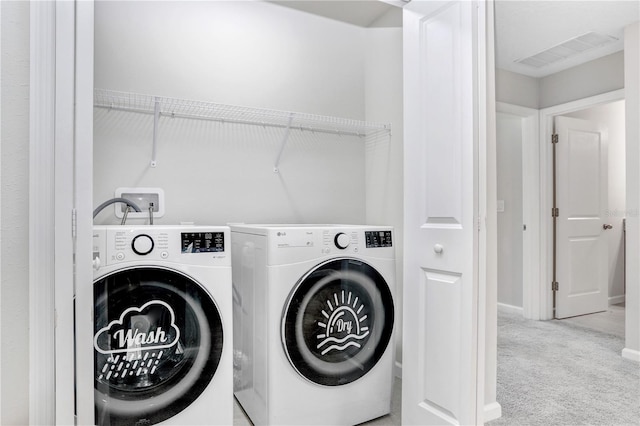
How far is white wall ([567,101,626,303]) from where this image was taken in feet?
13.3

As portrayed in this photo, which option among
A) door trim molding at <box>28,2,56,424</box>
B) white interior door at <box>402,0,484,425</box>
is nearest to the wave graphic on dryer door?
white interior door at <box>402,0,484,425</box>

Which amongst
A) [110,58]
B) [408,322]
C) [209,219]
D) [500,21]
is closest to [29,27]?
[110,58]

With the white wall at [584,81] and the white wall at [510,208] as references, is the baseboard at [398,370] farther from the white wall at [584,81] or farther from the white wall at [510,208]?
the white wall at [584,81]

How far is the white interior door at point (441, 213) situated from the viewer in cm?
148

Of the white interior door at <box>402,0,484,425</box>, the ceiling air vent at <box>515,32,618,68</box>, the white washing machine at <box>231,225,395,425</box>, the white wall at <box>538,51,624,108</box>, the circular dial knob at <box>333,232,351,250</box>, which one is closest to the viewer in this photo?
the white interior door at <box>402,0,484,425</box>

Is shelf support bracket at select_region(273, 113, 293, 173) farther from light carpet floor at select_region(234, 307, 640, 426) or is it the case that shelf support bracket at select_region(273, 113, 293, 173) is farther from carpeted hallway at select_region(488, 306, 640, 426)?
carpeted hallway at select_region(488, 306, 640, 426)

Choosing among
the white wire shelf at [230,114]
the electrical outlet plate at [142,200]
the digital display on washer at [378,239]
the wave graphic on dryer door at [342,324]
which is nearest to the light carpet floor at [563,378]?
the wave graphic on dryer door at [342,324]

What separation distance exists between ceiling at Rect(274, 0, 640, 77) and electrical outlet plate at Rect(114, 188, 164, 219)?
1444 millimetres

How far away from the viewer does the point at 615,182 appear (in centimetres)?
404

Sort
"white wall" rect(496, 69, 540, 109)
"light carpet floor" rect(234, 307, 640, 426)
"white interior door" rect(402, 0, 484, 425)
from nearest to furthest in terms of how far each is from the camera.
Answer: "white interior door" rect(402, 0, 484, 425), "light carpet floor" rect(234, 307, 640, 426), "white wall" rect(496, 69, 540, 109)

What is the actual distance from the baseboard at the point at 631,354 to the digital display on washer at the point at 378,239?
216cm

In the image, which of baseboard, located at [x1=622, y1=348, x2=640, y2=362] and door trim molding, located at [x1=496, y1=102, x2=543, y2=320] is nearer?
baseboard, located at [x1=622, y1=348, x2=640, y2=362]

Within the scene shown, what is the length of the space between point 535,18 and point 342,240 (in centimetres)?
235

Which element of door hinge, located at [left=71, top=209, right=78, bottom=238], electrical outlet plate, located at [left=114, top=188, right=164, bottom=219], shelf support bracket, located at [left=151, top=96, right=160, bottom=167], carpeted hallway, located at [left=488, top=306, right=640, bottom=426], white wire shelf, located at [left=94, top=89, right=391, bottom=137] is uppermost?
white wire shelf, located at [left=94, top=89, right=391, bottom=137]
